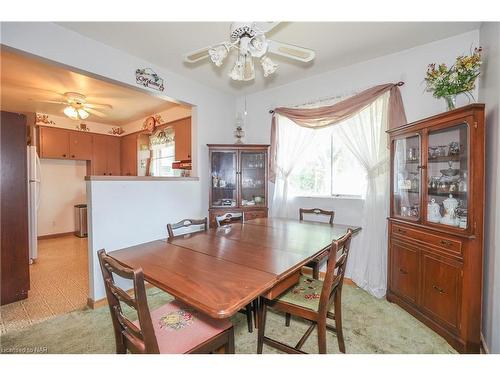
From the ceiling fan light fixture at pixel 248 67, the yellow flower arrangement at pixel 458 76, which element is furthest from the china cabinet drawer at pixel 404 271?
the ceiling fan light fixture at pixel 248 67

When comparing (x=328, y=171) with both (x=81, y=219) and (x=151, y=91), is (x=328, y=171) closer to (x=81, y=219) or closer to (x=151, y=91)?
(x=151, y=91)

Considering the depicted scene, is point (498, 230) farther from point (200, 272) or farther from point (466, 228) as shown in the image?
point (200, 272)

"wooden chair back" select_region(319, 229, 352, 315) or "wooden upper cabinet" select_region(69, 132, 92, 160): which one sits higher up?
"wooden upper cabinet" select_region(69, 132, 92, 160)

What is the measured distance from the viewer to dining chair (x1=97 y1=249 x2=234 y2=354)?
37.3 inches

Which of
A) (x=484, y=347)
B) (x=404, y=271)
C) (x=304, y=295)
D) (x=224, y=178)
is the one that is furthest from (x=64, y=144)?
(x=484, y=347)

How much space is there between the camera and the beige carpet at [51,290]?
80.8 inches

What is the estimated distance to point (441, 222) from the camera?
1.86 meters

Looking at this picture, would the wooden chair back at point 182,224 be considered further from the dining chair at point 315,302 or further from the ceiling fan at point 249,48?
the ceiling fan at point 249,48

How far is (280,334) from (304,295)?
0.52 m

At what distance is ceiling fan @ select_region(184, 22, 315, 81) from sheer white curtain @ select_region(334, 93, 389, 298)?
1.34m

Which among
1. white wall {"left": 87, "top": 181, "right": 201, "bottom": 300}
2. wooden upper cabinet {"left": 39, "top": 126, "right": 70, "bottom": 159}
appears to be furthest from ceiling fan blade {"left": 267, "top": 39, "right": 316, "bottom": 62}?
wooden upper cabinet {"left": 39, "top": 126, "right": 70, "bottom": 159}

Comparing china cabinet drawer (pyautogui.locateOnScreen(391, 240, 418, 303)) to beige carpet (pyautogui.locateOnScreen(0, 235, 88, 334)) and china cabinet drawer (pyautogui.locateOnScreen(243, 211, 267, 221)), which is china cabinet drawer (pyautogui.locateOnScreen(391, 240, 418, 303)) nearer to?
china cabinet drawer (pyautogui.locateOnScreen(243, 211, 267, 221))

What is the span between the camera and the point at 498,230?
1.46 m
